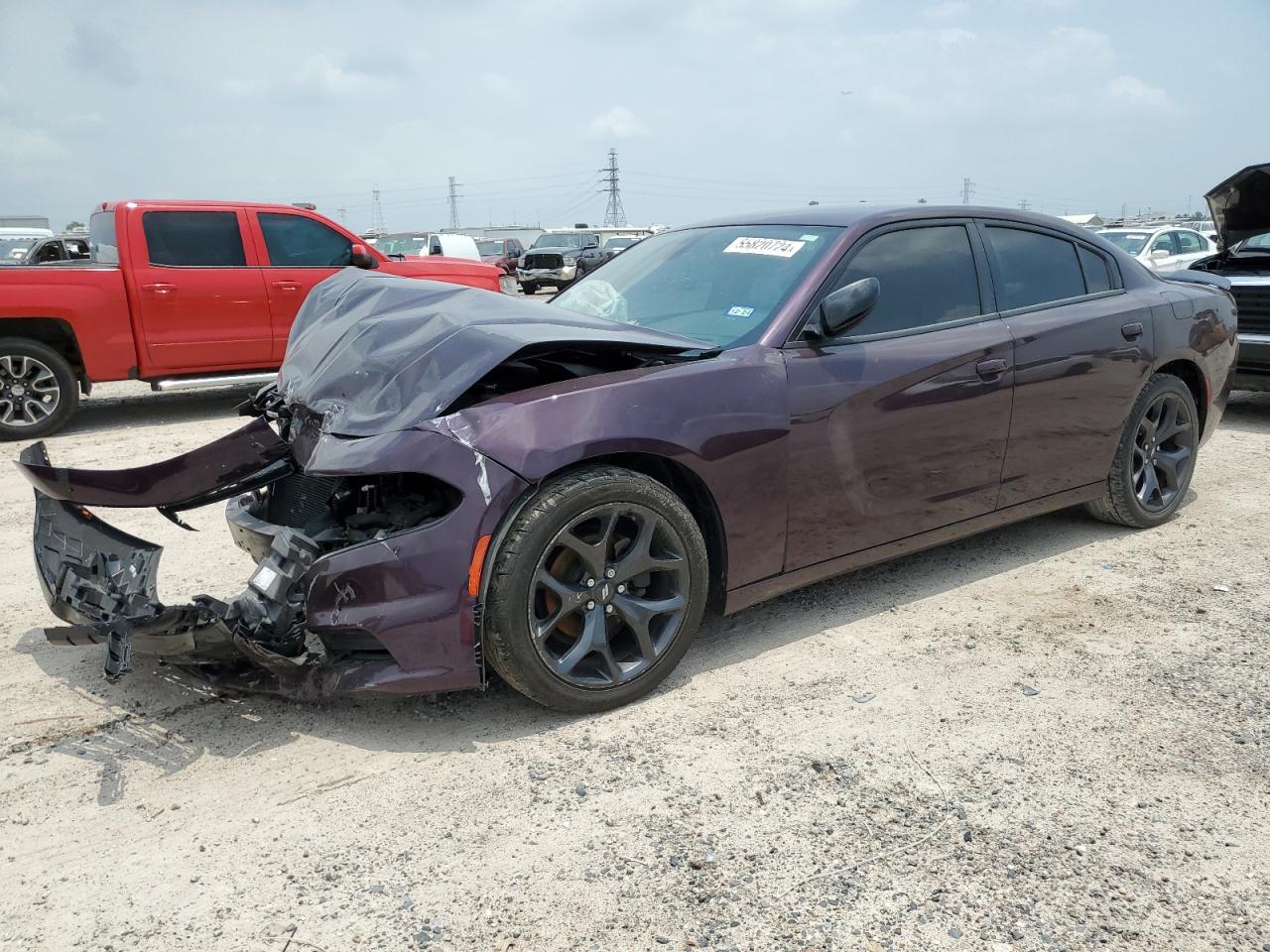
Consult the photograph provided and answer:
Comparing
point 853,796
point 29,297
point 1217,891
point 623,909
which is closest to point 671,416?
point 853,796

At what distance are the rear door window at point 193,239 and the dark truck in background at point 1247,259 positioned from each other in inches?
329

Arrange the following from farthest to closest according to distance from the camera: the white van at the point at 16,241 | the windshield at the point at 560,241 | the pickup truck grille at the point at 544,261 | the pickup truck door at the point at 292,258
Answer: the windshield at the point at 560,241, the pickup truck grille at the point at 544,261, the white van at the point at 16,241, the pickup truck door at the point at 292,258

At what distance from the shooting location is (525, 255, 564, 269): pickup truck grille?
27.0 m

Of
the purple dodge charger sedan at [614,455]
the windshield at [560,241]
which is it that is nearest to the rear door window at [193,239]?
the purple dodge charger sedan at [614,455]

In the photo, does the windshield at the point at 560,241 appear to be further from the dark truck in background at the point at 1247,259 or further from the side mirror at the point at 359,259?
the dark truck in background at the point at 1247,259

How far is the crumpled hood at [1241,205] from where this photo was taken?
802 cm

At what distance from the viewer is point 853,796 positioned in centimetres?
270

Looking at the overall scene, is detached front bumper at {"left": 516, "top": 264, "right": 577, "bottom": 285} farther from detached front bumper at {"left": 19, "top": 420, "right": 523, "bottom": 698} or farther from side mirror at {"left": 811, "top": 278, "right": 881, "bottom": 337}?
Answer: detached front bumper at {"left": 19, "top": 420, "right": 523, "bottom": 698}

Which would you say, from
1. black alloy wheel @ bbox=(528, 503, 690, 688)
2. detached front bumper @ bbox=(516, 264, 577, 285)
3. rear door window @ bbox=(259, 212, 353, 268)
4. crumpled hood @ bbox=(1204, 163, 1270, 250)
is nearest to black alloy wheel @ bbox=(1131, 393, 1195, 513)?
black alloy wheel @ bbox=(528, 503, 690, 688)

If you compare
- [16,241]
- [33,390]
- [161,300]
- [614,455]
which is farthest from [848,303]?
[16,241]

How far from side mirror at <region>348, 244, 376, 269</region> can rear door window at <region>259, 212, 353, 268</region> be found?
16 millimetres

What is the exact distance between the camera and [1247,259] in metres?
8.53

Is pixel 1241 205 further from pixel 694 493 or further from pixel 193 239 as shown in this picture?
pixel 193 239

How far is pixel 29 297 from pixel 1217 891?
8456 mm
